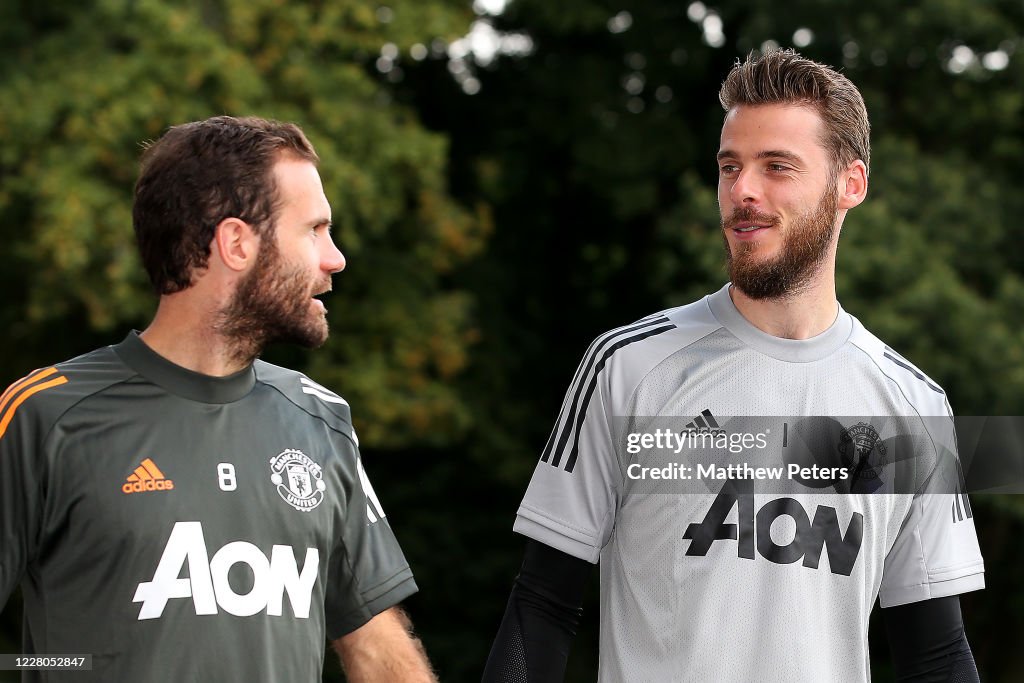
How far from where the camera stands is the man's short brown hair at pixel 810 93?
351 cm

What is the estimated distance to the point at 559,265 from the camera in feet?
56.5

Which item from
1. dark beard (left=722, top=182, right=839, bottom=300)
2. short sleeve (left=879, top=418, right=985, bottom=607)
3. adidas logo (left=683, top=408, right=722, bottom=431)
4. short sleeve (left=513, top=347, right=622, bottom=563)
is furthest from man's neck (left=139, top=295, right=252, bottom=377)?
short sleeve (left=879, top=418, right=985, bottom=607)

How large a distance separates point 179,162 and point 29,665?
1160 mm

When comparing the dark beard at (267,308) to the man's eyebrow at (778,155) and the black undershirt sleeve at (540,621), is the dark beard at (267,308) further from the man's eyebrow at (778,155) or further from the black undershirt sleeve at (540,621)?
the man's eyebrow at (778,155)

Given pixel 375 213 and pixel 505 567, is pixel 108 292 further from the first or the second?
pixel 505 567

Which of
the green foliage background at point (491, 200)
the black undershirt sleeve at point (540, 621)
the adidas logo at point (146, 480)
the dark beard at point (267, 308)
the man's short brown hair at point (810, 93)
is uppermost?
the green foliage background at point (491, 200)

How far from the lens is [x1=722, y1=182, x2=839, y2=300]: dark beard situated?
11.3 ft

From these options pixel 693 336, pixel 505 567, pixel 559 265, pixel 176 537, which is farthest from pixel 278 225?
pixel 559 265

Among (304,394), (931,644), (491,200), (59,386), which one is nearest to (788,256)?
(931,644)

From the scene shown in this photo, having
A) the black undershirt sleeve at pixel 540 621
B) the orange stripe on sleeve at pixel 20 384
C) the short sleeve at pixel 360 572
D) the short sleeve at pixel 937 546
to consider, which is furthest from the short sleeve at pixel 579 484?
the orange stripe on sleeve at pixel 20 384

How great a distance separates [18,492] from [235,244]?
74 centimetres

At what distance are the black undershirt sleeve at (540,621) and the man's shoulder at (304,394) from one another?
0.58 m

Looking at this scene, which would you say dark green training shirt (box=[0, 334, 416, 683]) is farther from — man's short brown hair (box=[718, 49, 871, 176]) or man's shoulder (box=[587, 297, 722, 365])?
man's short brown hair (box=[718, 49, 871, 176])

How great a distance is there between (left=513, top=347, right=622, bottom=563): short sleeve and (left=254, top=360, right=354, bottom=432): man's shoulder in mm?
505
